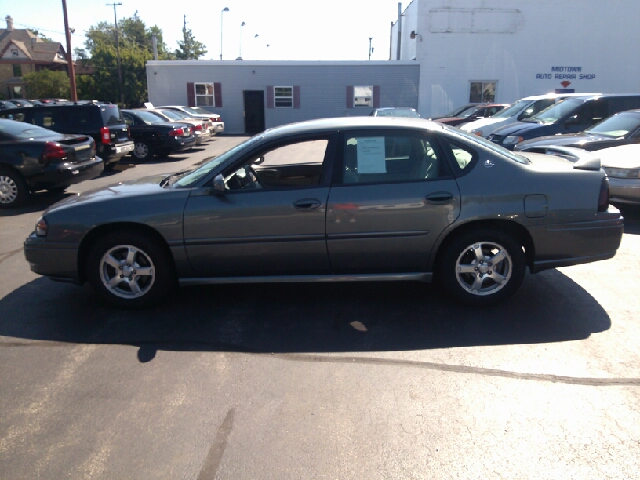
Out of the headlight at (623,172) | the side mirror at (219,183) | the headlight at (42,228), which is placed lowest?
the headlight at (42,228)

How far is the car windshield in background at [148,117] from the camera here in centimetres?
1720

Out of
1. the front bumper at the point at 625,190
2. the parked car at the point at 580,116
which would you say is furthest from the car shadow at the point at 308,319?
the parked car at the point at 580,116

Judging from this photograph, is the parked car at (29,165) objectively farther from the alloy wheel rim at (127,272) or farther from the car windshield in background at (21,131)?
the alloy wheel rim at (127,272)

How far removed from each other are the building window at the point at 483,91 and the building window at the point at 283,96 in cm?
929

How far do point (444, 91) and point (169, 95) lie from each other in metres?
14.6

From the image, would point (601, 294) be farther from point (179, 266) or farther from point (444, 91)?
point (444, 91)

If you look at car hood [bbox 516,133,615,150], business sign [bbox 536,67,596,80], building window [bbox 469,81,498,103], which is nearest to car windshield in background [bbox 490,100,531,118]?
car hood [bbox 516,133,615,150]

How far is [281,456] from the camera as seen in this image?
2955 millimetres

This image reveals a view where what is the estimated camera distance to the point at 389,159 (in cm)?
477

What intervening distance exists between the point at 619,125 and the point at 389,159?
7199 mm

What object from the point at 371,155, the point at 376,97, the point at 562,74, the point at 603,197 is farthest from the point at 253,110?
the point at 603,197

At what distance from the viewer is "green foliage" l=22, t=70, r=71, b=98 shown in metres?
54.8

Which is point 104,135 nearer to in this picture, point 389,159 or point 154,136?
point 154,136

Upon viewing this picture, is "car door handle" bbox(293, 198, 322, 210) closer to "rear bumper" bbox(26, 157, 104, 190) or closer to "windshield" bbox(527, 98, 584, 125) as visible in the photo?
"rear bumper" bbox(26, 157, 104, 190)
